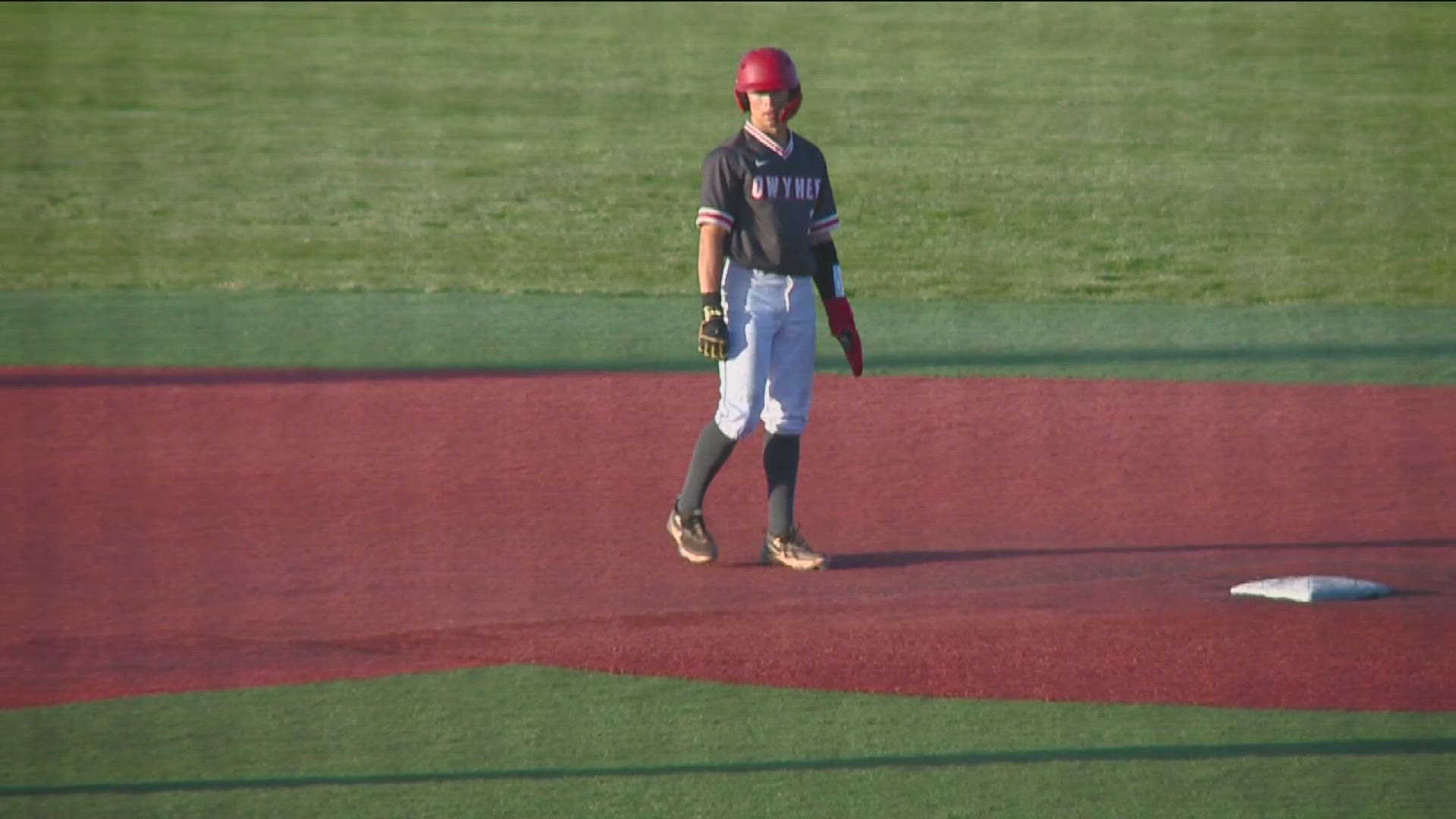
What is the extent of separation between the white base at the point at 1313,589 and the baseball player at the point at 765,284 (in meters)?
1.55

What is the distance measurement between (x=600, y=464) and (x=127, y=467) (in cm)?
207

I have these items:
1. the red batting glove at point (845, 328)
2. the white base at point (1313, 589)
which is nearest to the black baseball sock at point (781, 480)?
Result: the red batting glove at point (845, 328)

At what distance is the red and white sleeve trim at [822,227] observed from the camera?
7.36 m

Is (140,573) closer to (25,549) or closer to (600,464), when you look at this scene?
(25,549)

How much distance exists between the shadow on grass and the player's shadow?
80.4 inches

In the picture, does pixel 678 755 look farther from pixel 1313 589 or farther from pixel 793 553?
pixel 1313 589

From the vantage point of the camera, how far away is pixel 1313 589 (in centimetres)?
689

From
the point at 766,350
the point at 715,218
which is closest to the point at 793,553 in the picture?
the point at 766,350

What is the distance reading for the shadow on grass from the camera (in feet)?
17.1

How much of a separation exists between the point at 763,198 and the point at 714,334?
1.67 feet

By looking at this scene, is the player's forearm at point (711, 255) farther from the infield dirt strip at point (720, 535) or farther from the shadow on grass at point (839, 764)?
the shadow on grass at point (839, 764)

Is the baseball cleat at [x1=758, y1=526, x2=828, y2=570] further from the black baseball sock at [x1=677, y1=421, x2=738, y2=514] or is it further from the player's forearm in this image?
the player's forearm

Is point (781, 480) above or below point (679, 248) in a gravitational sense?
above

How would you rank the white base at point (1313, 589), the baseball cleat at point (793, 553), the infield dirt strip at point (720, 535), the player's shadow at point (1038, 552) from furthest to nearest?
1. the player's shadow at point (1038, 552)
2. the baseball cleat at point (793, 553)
3. the white base at point (1313, 589)
4. the infield dirt strip at point (720, 535)
